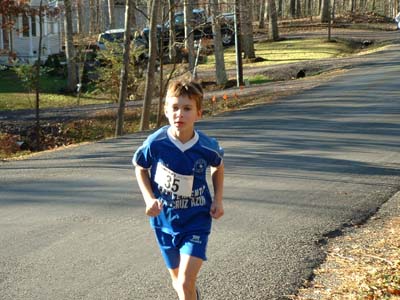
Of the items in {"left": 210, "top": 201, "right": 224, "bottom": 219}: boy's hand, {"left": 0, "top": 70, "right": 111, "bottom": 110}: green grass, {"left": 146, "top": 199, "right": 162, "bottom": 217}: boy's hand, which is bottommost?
{"left": 0, "top": 70, "right": 111, "bottom": 110}: green grass

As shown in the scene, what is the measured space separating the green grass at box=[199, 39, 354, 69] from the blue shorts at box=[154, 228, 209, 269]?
113ft

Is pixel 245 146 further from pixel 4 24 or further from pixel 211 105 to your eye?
pixel 211 105

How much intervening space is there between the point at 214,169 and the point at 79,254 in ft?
7.42

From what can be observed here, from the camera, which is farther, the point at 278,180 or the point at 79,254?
the point at 278,180

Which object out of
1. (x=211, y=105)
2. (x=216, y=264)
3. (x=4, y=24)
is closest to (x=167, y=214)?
(x=216, y=264)

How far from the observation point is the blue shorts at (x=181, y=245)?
432cm

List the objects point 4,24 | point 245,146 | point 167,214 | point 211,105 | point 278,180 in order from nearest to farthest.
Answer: point 167,214
point 278,180
point 245,146
point 4,24
point 211,105

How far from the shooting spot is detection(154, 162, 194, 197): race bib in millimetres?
4336

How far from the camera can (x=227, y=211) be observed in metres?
8.12

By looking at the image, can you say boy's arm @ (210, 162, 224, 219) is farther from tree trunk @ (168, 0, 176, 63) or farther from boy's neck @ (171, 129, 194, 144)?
tree trunk @ (168, 0, 176, 63)

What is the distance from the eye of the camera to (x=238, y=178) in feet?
33.7

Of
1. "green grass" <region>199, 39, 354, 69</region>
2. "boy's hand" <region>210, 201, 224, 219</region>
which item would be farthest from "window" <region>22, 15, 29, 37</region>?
"boy's hand" <region>210, 201, 224, 219</region>

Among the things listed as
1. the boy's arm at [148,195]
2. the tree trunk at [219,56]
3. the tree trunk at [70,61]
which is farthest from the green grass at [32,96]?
the boy's arm at [148,195]

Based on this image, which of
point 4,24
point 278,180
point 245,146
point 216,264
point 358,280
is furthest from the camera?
point 4,24
